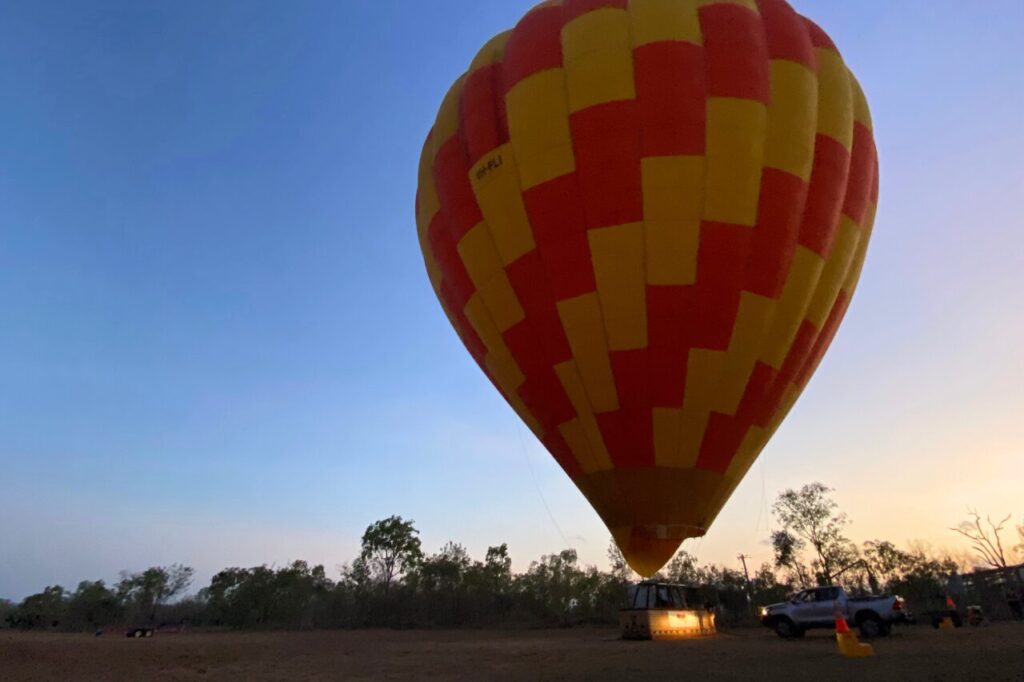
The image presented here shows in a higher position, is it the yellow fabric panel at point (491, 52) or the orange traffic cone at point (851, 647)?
the yellow fabric panel at point (491, 52)

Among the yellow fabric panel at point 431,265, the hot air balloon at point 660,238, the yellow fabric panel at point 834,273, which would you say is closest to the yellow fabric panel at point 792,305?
the hot air balloon at point 660,238

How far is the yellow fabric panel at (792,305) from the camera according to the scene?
24.1 feet

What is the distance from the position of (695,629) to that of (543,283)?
14.1 m

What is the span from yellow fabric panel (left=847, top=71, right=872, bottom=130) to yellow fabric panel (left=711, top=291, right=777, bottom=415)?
13.0ft

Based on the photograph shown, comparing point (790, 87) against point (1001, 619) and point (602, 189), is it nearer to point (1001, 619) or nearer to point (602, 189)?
point (602, 189)

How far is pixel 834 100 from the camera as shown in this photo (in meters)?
8.14

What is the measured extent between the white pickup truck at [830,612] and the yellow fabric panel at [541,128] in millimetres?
12268

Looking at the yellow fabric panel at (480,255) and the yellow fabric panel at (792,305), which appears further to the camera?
the yellow fabric panel at (480,255)

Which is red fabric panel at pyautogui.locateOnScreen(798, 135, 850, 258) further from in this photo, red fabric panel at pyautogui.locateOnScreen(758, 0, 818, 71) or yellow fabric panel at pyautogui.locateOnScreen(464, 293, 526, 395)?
yellow fabric panel at pyautogui.locateOnScreen(464, 293, 526, 395)

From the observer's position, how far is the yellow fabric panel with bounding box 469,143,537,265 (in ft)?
25.4

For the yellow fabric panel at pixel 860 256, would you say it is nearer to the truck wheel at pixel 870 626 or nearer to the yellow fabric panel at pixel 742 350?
the yellow fabric panel at pixel 742 350

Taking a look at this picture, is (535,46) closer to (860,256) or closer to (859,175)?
(859,175)

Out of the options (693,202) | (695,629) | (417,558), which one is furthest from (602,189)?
(417,558)

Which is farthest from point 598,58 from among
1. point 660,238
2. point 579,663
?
point 579,663
